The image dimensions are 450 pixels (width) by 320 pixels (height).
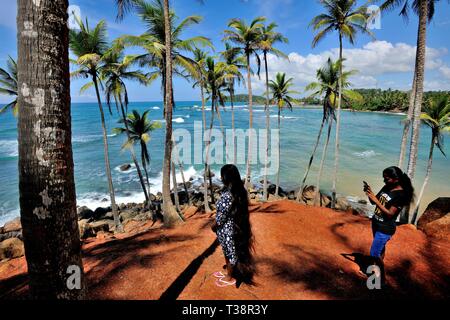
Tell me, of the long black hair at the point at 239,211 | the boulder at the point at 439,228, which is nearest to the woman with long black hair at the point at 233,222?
the long black hair at the point at 239,211

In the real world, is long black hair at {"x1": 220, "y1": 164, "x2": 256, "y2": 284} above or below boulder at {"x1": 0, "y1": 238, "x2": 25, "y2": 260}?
above

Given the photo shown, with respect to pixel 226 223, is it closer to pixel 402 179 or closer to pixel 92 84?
pixel 402 179


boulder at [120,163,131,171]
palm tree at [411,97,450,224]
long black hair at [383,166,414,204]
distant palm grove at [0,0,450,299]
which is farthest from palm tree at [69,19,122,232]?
boulder at [120,163,131,171]

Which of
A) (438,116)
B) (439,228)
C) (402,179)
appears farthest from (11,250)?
(438,116)

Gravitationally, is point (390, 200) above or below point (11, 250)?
above

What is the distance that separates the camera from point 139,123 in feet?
57.2

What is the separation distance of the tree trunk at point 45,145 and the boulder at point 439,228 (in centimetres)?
959

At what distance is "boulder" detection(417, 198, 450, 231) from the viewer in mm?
7719

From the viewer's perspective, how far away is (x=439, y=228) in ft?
23.7

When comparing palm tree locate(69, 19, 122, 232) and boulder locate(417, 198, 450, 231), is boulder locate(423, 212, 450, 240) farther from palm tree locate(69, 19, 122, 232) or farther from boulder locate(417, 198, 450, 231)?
palm tree locate(69, 19, 122, 232)

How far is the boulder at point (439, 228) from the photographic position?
7047 millimetres

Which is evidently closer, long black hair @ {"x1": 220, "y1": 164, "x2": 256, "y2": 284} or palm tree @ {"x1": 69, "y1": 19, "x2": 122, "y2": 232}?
long black hair @ {"x1": 220, "y1": 164, "x2": 256, "y2": 284}

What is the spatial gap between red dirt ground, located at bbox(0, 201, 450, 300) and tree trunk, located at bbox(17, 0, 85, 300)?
9.07 feet

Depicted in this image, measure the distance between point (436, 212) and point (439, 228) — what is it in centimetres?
87
